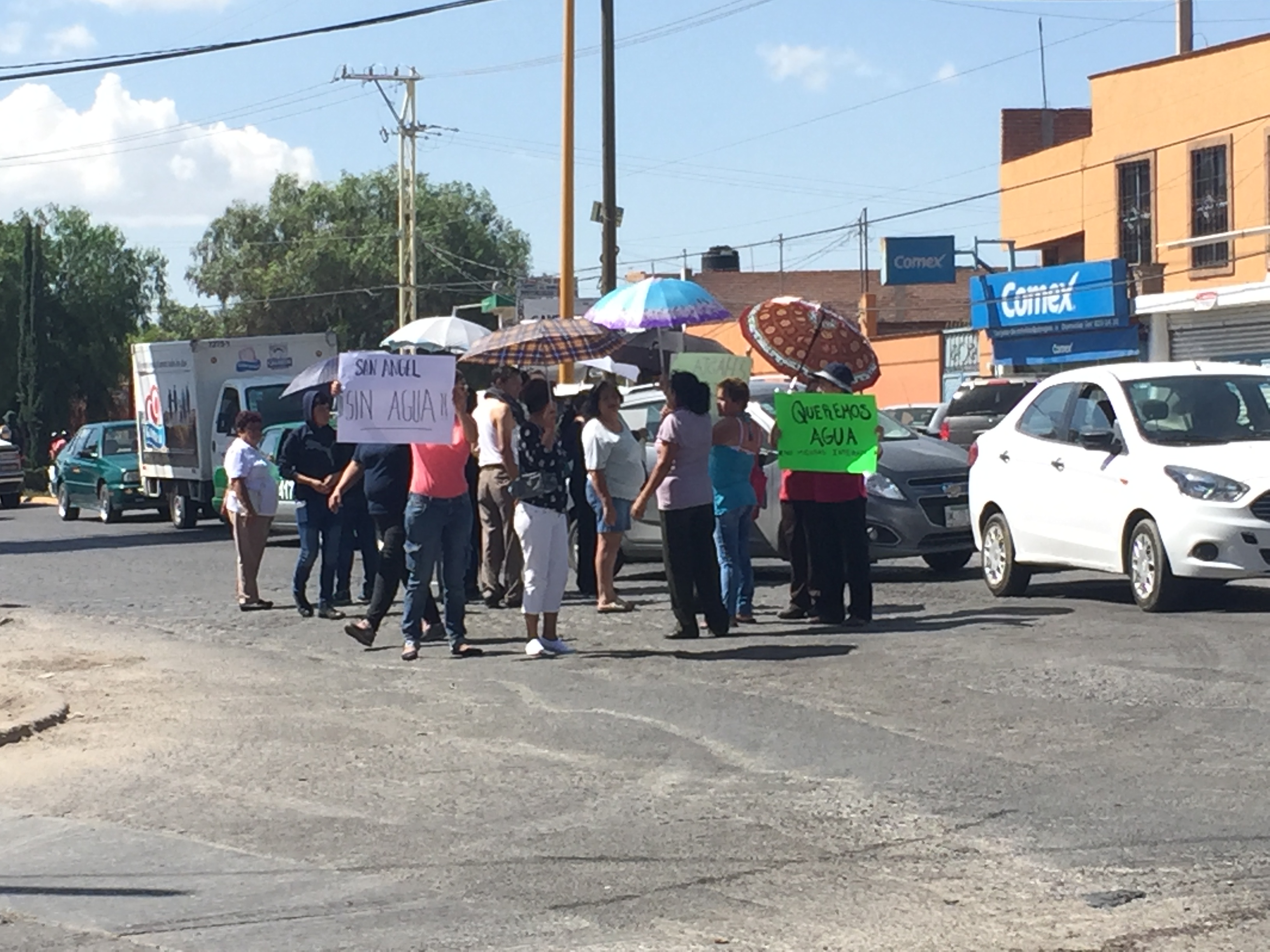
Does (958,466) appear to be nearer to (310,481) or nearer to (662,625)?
(662,625)

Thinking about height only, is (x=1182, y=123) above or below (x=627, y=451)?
above

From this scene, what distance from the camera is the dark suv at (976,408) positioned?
29.7m

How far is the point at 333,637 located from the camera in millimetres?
14305

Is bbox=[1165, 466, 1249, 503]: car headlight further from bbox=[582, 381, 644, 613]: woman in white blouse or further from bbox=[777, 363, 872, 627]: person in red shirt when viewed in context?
bbox=[582, 381, 644, 613]: woman in white blouse

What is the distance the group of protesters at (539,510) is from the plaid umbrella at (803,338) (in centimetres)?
95

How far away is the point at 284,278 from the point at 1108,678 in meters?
72.1

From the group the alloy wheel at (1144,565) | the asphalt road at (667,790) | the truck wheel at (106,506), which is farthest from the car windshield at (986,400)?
the alloy wheel at (1144,565)

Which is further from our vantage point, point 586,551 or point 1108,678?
point 586,551

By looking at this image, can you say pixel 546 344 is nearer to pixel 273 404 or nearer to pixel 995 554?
pixel 995 554

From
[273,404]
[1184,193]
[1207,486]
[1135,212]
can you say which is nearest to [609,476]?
[1207,486]

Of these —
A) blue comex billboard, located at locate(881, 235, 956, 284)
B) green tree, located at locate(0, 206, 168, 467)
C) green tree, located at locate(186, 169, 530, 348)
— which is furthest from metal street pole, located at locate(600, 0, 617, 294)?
green tree, located at locate(186, 169, 530, 348)

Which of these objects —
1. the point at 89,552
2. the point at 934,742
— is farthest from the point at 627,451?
the point at 89,552

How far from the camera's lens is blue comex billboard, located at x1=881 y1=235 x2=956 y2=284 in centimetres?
5006

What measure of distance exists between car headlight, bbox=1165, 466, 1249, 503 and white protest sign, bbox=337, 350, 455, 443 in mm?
4761
